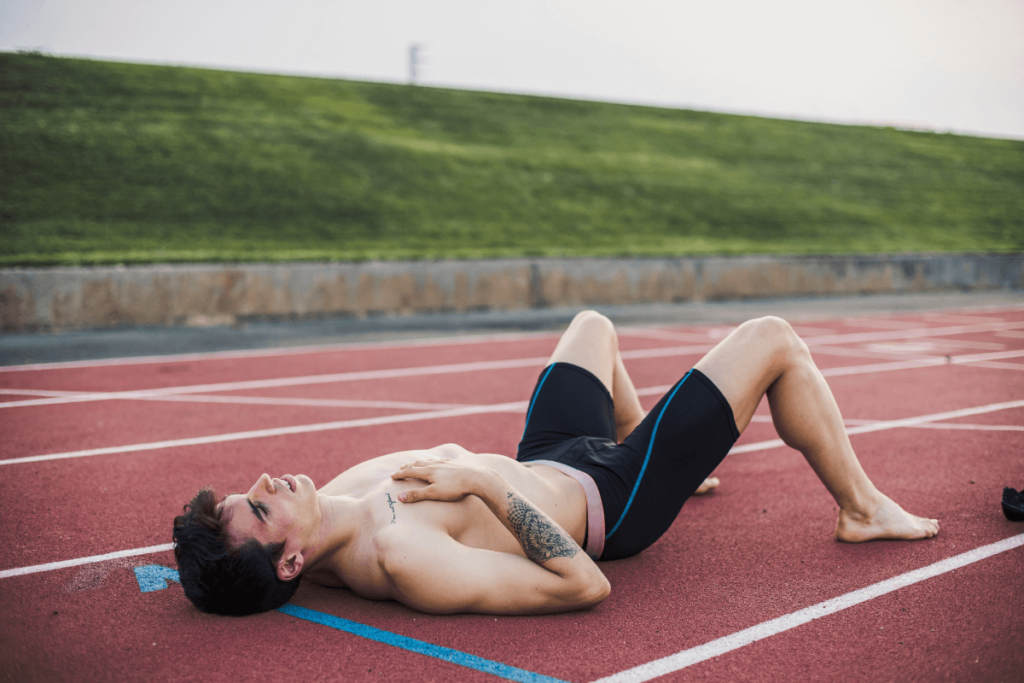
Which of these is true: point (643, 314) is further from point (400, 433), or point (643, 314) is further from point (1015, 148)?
point (1015, 148)

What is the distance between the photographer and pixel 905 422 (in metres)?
5.94

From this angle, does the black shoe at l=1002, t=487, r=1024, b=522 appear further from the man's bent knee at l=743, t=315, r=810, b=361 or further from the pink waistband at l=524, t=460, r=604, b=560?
the pink waistband at l=524, t=460, r=604, b=560

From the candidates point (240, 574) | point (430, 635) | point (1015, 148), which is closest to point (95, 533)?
point (240, 574)

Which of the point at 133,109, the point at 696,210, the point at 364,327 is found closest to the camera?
the point at 364,327

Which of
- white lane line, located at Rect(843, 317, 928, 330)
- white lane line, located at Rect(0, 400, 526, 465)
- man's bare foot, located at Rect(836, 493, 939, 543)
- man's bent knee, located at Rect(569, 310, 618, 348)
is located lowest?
white lane line, located at Rect(0, 400, 526, 465)

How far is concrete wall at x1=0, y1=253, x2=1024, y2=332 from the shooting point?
35.5 ft

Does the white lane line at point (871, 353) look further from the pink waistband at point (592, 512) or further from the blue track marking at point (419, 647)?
the blue track marking at point (419, 647)

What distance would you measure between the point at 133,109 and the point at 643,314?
12.7 metres

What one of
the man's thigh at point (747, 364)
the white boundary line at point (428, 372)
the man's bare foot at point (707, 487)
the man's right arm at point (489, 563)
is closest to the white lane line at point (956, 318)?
the white boundary line at point (428, 372)

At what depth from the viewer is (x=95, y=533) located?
12.4ft

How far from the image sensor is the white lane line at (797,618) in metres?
2.59

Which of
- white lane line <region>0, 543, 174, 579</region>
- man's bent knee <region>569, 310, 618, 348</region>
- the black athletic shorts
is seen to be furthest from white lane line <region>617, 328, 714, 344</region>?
white lane line <region>0, 543, 174, 579</region>

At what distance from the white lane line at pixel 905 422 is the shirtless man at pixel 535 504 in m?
1.68

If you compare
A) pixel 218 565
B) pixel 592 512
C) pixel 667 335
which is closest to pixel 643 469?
pixel 592 512
